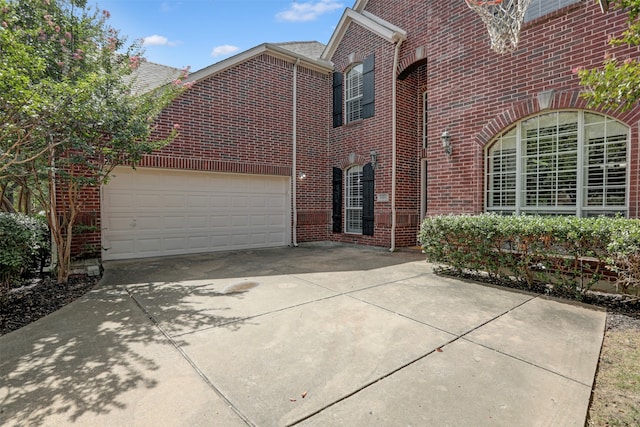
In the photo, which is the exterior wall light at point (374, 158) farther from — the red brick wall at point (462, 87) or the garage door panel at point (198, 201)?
the garage door panel at point (198, 201)

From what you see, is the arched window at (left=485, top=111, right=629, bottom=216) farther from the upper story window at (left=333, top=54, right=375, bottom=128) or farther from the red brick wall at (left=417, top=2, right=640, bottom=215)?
the upper story window at (left=333, top=54, right=375, bottom=128)

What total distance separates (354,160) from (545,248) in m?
5.83

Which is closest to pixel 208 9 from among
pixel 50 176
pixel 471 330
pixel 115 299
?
pixel 50 176

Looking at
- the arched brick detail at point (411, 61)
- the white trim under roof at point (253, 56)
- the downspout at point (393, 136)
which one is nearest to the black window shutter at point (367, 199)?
the downspout at point (393, 136)

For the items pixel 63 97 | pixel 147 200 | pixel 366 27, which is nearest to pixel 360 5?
pixel 366 27

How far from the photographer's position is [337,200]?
986cm

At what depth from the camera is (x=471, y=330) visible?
10.1 feet

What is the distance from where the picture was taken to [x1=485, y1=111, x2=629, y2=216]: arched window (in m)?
4.47

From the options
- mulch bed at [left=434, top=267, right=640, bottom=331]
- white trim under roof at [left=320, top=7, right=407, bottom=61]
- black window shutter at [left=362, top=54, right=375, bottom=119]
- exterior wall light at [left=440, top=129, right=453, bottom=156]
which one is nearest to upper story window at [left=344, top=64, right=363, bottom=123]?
black window shutter at [left=362, top=54, right=375, bottom=119]

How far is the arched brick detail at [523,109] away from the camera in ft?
15.3

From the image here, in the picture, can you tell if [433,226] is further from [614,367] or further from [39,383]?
[39,383]

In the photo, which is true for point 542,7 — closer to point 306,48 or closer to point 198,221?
point 198,221

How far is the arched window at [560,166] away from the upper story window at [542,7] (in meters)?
1.71

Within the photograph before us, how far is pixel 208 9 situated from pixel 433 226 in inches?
268
